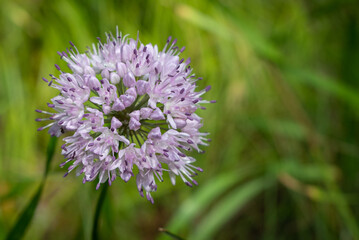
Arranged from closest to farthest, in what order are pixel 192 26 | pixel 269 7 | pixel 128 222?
pixel 128 222 → pixel 192 26 → pixel 269 7

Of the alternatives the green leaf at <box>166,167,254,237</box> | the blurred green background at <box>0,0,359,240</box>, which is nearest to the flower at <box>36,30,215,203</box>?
the green leaf at <box>166,167,254,237</box>

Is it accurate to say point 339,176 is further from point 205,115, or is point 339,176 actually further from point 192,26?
point 192,26

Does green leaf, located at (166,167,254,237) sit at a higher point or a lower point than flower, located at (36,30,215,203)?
lower

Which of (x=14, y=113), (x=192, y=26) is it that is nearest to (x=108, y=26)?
(x=192, y=26)

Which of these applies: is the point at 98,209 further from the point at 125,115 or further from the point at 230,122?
the point at 230,122

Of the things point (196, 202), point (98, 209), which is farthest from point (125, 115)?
point (196, 202)

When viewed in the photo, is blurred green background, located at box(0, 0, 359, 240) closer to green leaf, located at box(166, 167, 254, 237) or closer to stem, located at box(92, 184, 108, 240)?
green leaf, located at box(166, 167, 254, 237)
